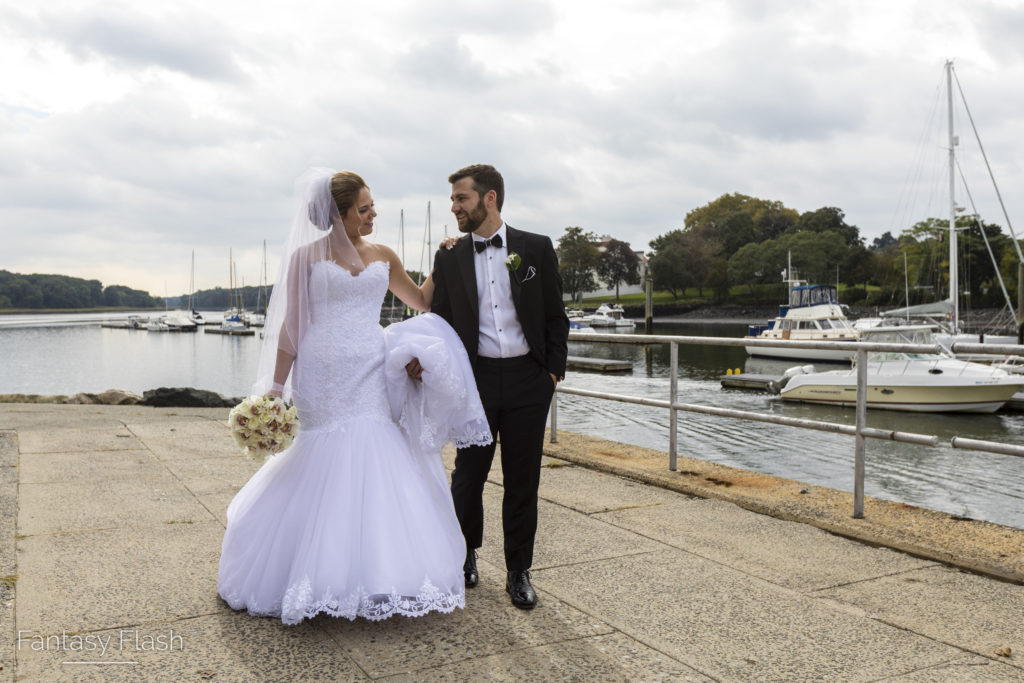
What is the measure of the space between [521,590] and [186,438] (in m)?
5.56

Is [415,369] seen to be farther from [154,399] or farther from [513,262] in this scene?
[154,399]

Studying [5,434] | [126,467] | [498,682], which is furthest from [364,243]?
[5,434]

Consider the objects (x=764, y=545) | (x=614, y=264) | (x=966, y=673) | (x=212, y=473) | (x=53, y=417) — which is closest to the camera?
(x=966, y=673)

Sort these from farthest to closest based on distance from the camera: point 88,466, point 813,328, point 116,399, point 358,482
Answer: point 813,328
point 116,399
point 88,466
point 358,482

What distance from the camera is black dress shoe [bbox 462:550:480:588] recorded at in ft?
12.1

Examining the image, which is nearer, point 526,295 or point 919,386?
point 526,295

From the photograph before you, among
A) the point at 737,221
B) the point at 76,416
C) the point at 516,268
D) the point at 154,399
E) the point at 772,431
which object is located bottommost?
the point at 772,431

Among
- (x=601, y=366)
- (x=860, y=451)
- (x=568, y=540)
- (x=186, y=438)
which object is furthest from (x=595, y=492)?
(x=601, y=366)

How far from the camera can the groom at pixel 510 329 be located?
3527mm

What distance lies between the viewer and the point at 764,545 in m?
4.32

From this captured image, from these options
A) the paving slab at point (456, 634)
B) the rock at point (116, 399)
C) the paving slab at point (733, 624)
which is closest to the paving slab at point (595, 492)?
the paving slab at point (733, 624)

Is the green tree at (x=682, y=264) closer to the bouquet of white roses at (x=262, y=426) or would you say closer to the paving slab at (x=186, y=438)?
the paving slab at (x=186, y=438)

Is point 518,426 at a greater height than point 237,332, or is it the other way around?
point 518,426

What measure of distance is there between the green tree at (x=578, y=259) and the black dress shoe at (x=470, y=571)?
107 m
